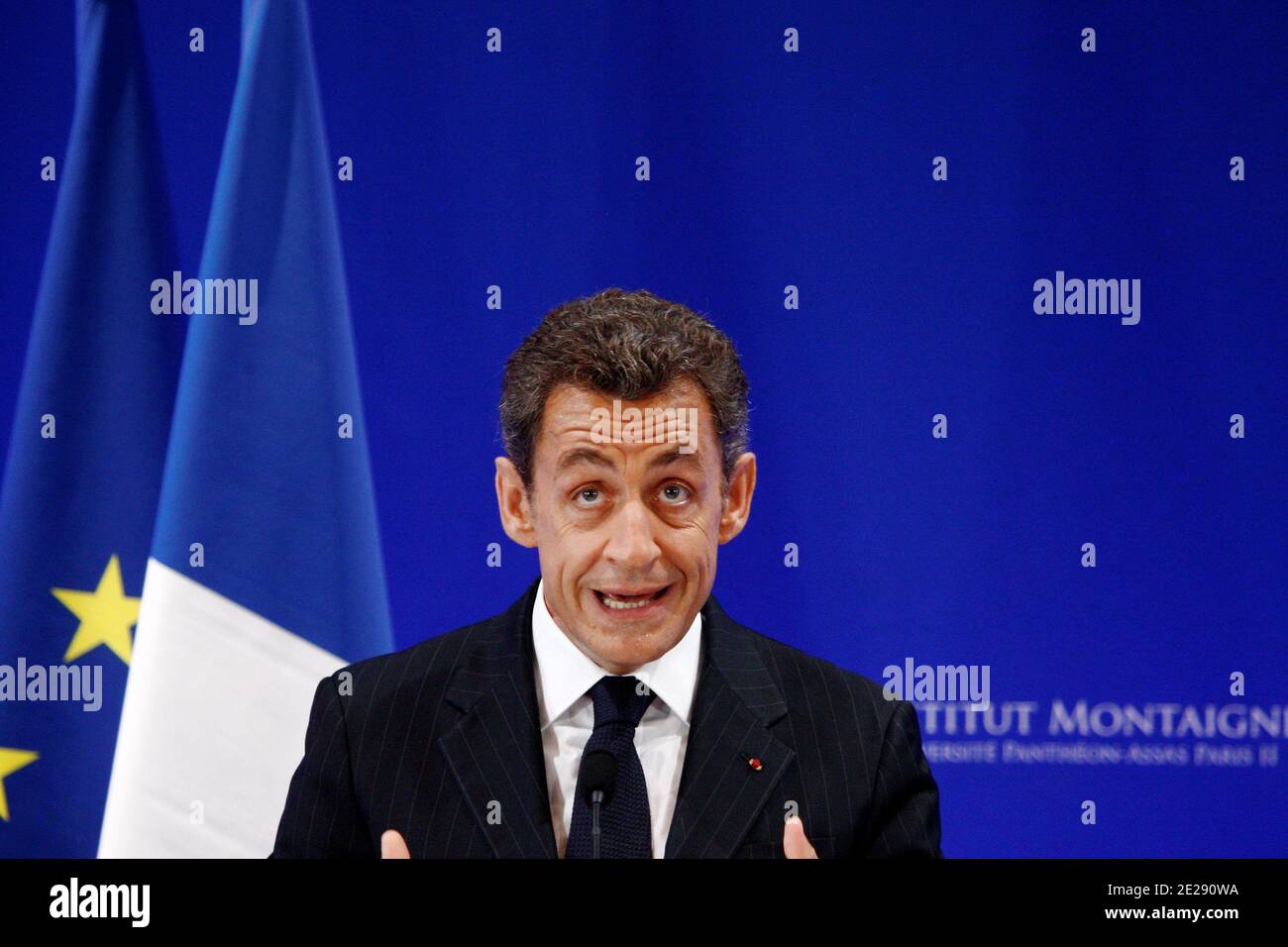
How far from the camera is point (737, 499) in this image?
99.6 inches

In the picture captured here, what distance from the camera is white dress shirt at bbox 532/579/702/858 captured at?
2.28m

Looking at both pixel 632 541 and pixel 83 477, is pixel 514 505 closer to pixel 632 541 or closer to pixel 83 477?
pixel 632 541

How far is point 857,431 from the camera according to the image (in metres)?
3.14

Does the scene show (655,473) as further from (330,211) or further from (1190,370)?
(1190,370)

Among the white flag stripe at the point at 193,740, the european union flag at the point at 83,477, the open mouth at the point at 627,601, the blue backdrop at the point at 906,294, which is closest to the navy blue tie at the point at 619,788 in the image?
the open mouth at the point at 627,601

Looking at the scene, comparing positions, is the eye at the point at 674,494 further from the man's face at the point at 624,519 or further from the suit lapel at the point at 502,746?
the suit lapel at the point at 502,746

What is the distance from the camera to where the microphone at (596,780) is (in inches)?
82.4

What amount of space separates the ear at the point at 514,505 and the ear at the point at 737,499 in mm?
380

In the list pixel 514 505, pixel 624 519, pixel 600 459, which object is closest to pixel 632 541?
pixel 624 519
